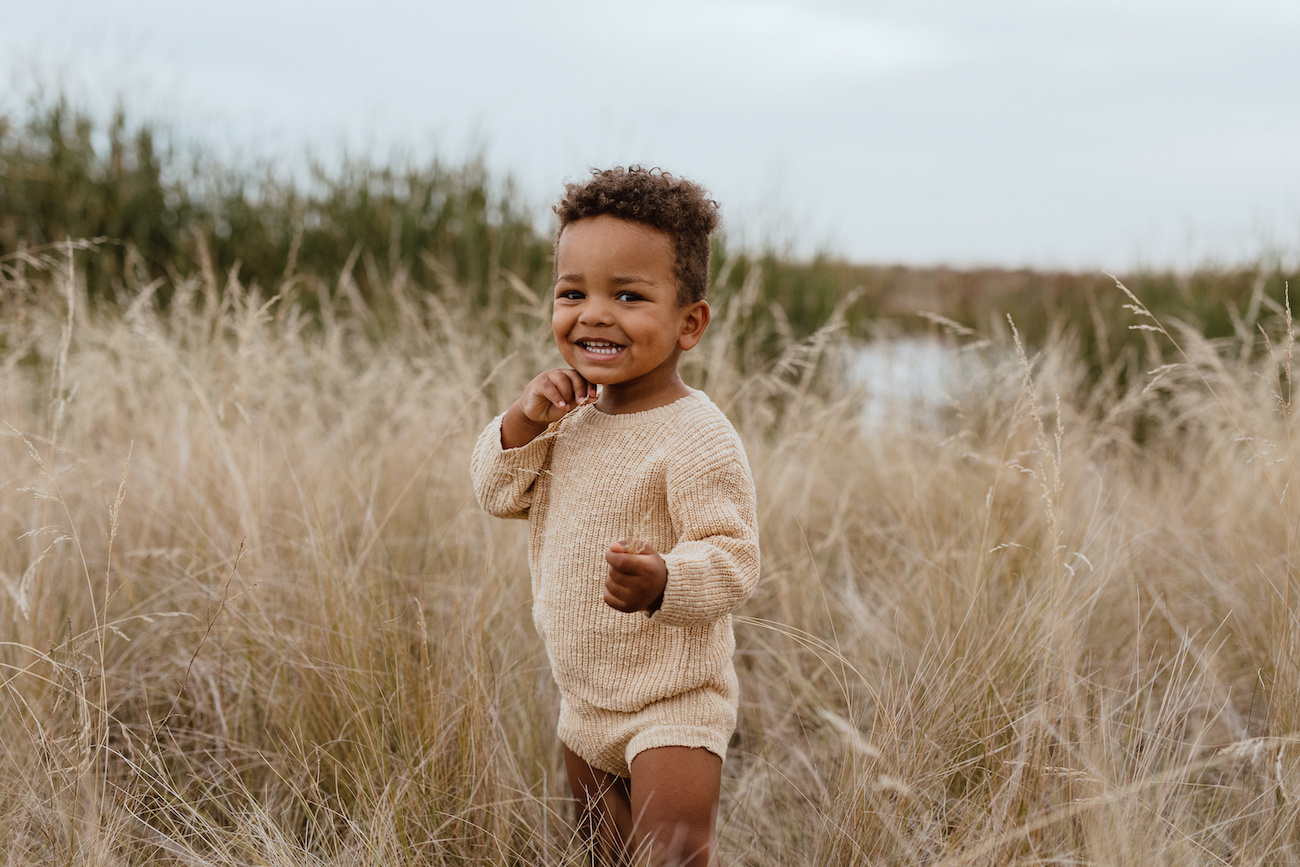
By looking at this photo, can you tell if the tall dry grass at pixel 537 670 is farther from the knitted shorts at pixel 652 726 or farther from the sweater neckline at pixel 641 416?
the sweater neckline at pixel 641 416

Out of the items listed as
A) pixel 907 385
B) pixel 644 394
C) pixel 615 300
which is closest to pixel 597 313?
pixel 615 300

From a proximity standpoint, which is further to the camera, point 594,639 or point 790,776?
point 790,776

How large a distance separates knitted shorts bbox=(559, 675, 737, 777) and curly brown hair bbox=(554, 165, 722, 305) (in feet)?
2.15

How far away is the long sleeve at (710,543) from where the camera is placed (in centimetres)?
130

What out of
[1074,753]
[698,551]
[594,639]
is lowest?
[1074,753]

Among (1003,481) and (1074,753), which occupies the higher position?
(1003,481)

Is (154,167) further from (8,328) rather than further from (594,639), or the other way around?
(594,639)

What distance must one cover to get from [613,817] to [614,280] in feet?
3.16

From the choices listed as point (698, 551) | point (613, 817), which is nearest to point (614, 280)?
point (698, 551)

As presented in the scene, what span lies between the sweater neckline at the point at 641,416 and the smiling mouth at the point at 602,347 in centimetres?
13

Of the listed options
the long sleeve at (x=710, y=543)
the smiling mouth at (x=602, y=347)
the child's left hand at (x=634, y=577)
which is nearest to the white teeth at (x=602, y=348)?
the smiling mouth at (x=602, y=347)

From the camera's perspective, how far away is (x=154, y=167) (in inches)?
291

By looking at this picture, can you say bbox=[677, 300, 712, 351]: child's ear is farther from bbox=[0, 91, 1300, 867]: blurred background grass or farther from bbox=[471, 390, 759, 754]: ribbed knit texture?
bbox=[0, 91, 1300, 867]: blurred background grass

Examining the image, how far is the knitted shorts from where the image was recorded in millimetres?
1453
